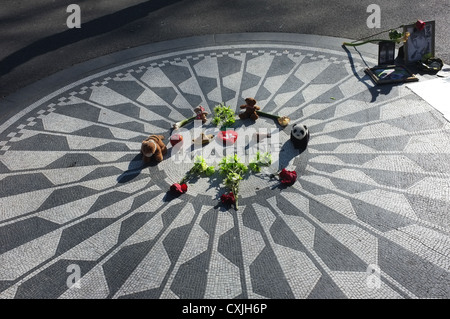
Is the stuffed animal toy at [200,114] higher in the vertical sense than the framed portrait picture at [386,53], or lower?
lower

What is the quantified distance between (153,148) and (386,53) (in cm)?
713

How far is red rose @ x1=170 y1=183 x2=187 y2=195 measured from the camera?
7.63 meters

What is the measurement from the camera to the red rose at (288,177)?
765cm

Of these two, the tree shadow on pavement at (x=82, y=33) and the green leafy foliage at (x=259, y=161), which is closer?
the green leafy foliage at (x=259, y=161)

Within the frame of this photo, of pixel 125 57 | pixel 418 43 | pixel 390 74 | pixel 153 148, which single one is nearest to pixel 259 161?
pixel 153 148

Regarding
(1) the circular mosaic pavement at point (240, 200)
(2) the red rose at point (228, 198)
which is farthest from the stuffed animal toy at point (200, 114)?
(2) the red rose at point (228, 198)

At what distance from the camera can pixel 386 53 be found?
10828mm

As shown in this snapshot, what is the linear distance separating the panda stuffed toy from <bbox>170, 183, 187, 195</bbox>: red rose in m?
2.58

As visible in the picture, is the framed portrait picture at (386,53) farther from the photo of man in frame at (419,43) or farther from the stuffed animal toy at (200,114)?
the stuffed animal toy at (200,114)

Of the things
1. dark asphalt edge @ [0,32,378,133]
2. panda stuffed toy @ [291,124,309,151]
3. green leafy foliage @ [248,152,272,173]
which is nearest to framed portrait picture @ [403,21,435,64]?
dark asphalt edge @ [0,32,378,133]

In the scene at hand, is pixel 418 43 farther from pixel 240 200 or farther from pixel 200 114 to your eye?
pixel 240 200

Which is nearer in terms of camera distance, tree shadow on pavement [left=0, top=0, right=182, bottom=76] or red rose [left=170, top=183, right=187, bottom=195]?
red rose [left=170, top=183, right=187, bottom=195]

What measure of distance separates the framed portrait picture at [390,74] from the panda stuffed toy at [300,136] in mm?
3368

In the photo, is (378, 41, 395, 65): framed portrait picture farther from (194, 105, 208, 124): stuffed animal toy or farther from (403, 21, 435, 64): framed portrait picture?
(194, 105, 208, 124): stuffed animal toy
